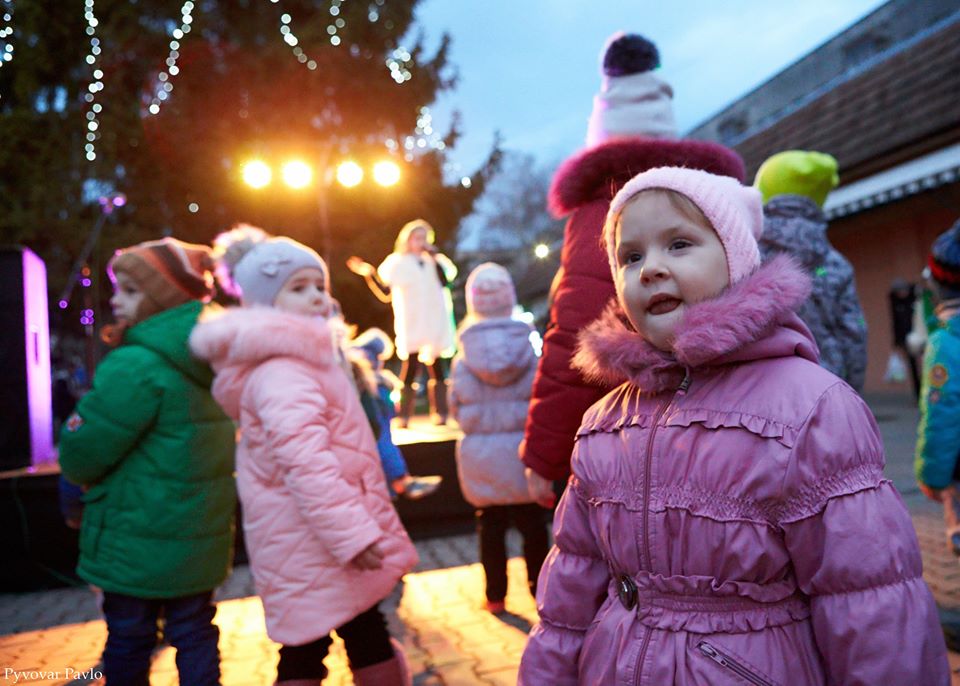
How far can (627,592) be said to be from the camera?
146 cm

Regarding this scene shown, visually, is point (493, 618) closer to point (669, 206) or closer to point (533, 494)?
point (533, 494)

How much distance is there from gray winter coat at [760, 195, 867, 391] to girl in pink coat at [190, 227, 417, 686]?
1.71m

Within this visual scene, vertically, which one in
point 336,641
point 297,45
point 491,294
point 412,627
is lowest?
point 336,641

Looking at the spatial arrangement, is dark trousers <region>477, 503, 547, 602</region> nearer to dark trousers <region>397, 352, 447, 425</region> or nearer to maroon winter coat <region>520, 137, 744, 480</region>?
maroon winter coat <region>520, 137, 744, 480</region>

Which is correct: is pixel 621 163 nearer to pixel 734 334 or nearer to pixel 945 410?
pixel 734 334

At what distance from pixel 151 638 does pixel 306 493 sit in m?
0.88

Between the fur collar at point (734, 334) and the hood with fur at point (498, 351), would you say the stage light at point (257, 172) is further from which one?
the fur collar at point (734, 334)

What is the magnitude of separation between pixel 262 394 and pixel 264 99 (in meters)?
15.3

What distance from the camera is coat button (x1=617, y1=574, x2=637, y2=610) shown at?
1453 mm

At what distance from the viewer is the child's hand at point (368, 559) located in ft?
8.13

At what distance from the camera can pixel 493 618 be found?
4141 mm

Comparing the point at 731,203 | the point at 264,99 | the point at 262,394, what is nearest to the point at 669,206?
the point at 731,203

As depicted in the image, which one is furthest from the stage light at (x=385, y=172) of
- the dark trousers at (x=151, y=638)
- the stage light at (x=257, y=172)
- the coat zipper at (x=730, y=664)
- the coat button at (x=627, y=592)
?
the coat zipper at (x=730, y=664)

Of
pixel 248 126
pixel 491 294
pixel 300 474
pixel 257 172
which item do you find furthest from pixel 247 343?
pixel 248 126
